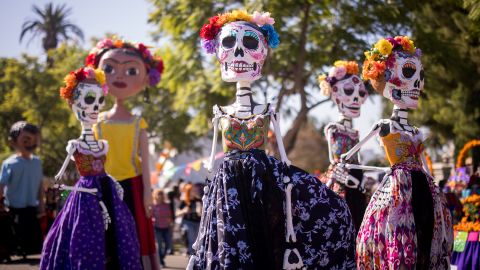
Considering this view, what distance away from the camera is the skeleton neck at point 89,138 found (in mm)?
8391

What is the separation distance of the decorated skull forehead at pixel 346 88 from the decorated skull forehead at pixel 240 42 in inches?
108

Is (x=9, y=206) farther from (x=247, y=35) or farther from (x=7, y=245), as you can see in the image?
(x=247, y=35)

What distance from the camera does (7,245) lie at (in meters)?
12.5

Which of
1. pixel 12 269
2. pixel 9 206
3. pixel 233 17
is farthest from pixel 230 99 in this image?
pixel 233 17

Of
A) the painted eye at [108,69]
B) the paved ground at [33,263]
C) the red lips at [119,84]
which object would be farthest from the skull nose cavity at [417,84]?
the paved ground at [33,263]

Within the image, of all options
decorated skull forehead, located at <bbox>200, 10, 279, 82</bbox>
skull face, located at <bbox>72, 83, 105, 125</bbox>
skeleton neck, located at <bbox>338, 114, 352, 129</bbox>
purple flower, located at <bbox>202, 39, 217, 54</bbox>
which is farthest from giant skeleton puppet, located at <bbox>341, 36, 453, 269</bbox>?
skull face, located at <bbox>72, 83, 105, 125</bbox>

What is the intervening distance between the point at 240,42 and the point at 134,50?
2964mm

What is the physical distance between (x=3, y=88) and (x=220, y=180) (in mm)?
27303

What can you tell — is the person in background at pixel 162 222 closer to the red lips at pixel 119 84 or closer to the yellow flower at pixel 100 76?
the red lips at pixel 119 84

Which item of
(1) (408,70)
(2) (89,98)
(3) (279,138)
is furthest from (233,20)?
(2) (89,98)

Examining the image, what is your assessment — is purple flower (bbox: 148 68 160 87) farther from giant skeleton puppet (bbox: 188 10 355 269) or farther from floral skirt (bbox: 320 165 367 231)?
giant skeleton puppet (bbox: 188 10 355 269)

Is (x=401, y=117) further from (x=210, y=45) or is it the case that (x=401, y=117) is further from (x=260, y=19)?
(x=210, y=45)

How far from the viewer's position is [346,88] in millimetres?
9938

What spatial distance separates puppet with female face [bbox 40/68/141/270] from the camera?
773 centimetres
